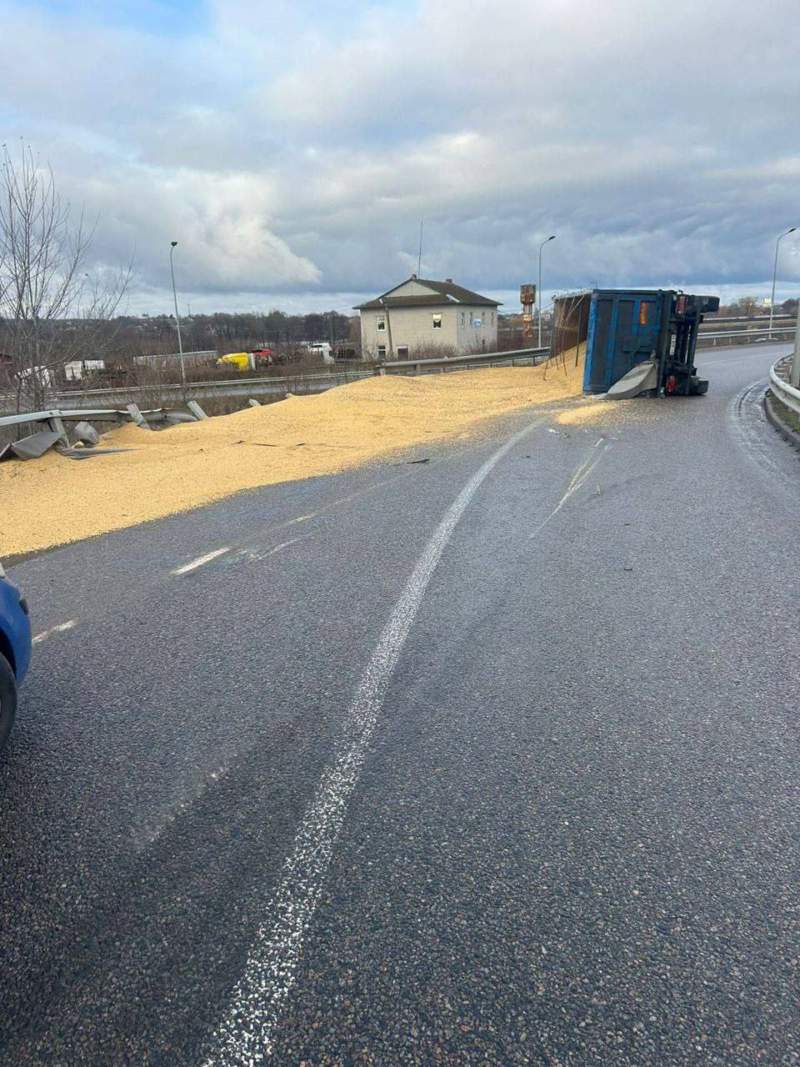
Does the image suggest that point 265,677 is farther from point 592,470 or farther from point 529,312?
point 529,312

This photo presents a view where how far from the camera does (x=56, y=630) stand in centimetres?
489

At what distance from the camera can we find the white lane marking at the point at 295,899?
2.00 m

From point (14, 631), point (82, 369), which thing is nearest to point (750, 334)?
point (82, 369)

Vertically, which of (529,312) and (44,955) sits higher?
(529,312)

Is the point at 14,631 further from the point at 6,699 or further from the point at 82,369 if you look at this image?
the point at 82,369

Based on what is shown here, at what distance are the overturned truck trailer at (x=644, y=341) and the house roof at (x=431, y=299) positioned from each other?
5409cm

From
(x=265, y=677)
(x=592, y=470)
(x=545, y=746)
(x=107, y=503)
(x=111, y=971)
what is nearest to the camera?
(x=111, y=971)

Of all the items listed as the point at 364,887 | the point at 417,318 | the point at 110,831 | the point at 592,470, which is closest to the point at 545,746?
the point at 364,887

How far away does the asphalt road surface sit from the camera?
204 cm

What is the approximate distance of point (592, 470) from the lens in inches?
387

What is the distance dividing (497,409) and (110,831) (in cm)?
1614

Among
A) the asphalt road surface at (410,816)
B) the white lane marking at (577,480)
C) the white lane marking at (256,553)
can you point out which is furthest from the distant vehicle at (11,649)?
the white lane marking at (577,480)

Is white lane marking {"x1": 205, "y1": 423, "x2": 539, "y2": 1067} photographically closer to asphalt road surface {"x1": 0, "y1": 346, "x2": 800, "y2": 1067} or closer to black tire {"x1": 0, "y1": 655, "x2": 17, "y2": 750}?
asphalt road surface {"x1": 0, "y1": 346, "x2": 800, "y2": 1067}

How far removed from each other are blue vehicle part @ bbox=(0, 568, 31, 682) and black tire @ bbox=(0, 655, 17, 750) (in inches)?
4.3
